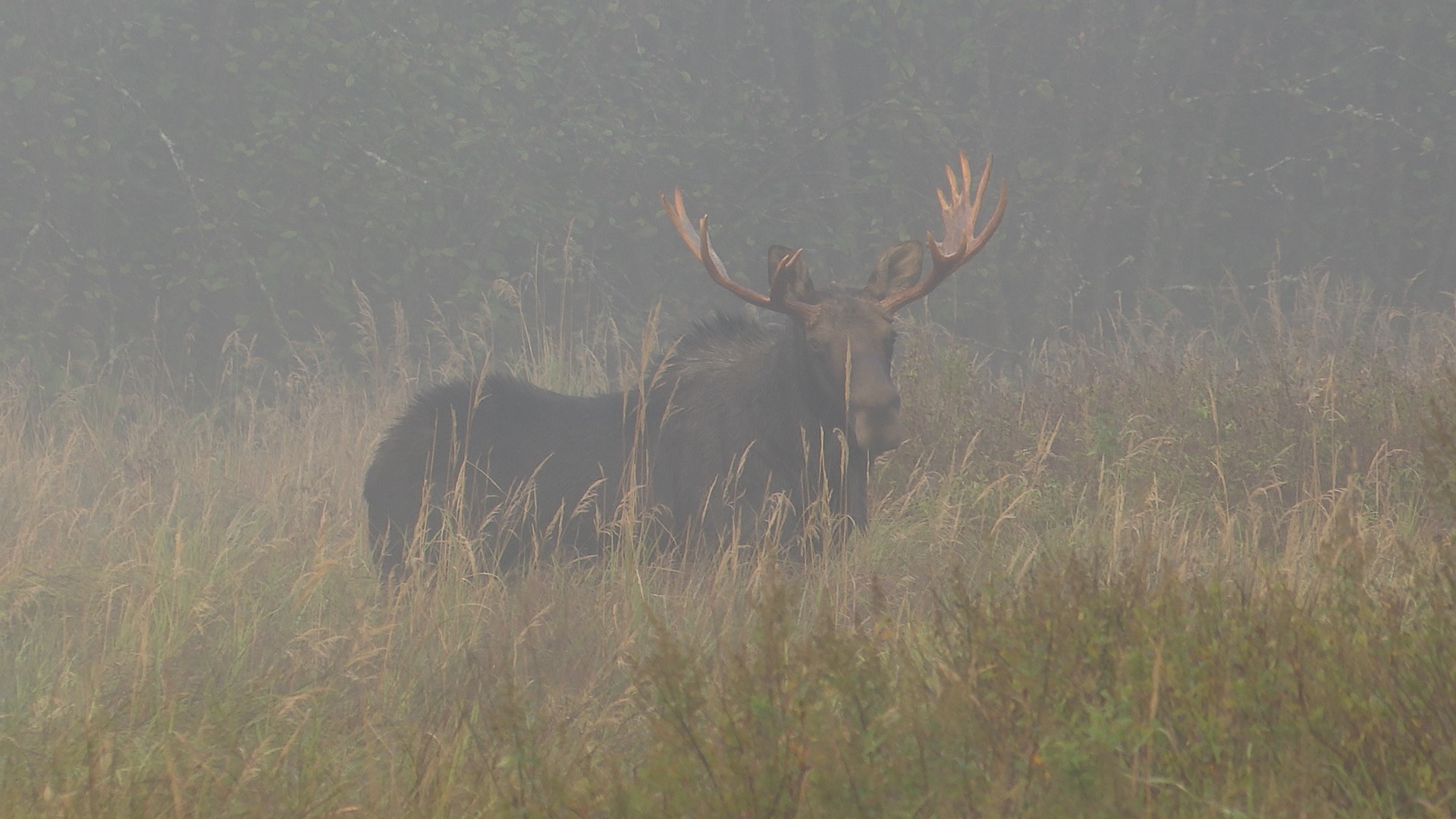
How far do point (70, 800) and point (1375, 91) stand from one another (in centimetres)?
1401

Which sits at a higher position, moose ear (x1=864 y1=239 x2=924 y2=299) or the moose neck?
moose ear (x1=864 y1=239 x2=924 y2=299)

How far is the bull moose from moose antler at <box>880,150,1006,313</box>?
0.03 ft

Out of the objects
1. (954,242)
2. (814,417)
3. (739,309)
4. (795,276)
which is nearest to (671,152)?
(739,309)

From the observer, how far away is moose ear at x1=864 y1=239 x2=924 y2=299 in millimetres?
6316

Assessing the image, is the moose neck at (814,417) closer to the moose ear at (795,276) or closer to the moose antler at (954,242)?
the moose ear at (795,276)

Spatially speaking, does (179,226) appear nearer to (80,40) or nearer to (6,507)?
(80,40)

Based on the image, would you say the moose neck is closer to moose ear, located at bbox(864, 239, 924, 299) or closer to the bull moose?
the bull moose

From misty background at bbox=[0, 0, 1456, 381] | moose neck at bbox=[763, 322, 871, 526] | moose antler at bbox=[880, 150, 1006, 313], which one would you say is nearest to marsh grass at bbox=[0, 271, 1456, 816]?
moose neck at bbox=[763, 322, 871, 526]

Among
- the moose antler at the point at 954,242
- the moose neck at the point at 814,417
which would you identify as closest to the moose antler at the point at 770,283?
the moose neck at the point at 814,417

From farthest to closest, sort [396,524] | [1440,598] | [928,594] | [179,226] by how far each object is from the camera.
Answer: [179,226]
[396,524]
[928,594]
[1440,598]

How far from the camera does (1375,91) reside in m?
13.8

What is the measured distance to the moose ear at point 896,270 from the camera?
632cm

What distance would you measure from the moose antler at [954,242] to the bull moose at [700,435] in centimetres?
1

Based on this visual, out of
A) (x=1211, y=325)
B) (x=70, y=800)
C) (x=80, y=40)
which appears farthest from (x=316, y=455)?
(x=1211, y=325)
